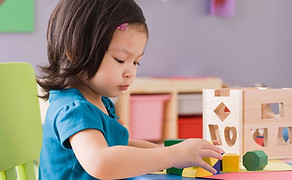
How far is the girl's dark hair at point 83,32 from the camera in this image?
0.88 meters

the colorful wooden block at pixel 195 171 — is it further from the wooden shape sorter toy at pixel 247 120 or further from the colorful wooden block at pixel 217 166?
the wooden shape sorter toy at pixel 247 120

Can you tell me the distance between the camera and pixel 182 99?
3.37 m

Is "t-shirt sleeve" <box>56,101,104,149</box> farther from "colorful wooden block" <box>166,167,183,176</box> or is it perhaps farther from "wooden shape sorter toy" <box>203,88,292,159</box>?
"wooden shape sorter toy" <box>203,88,292,159</box>

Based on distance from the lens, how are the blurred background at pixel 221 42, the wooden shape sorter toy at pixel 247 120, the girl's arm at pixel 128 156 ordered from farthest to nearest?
the blurred background at pixel 221 42 → the wooden shape sorter toy at pixel 247 120 → the girl's arm at pixel 128 156

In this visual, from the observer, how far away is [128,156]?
768mm

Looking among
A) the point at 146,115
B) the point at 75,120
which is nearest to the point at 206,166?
the point at 75,120

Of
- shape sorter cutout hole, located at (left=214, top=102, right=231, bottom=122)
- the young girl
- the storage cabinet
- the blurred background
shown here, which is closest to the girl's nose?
the young girl

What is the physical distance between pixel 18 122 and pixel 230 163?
475 millimetres

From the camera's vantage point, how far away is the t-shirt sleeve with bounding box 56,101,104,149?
2.63 feet

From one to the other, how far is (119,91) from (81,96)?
7 cm

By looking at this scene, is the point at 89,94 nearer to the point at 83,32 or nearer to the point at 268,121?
the point at 83,32

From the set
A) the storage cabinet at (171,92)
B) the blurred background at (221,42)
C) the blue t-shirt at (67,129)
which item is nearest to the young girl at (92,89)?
the blue t-shirt at (67,129)

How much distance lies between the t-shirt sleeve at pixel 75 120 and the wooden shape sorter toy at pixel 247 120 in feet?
1.05

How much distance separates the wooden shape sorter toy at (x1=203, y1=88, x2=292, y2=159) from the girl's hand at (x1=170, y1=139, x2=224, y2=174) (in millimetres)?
208
